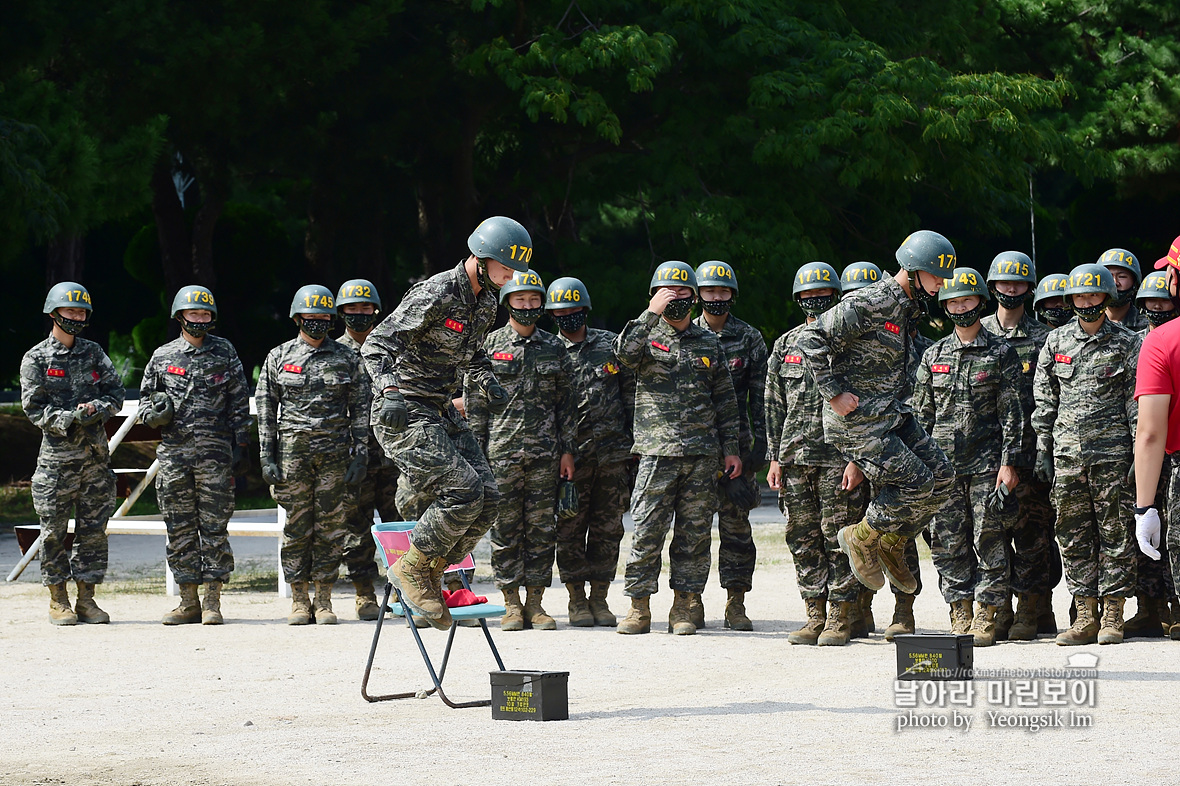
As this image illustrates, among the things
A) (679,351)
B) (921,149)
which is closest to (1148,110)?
(921,149)

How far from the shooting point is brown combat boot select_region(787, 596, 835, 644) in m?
9.68

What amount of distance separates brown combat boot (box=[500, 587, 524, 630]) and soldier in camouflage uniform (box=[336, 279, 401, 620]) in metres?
1.10

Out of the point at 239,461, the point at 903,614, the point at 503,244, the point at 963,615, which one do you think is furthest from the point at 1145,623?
the point at 239,461

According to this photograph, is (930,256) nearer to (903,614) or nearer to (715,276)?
(715,276)

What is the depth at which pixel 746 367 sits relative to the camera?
418 inches

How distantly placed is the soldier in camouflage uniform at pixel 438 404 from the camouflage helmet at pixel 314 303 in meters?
3.48

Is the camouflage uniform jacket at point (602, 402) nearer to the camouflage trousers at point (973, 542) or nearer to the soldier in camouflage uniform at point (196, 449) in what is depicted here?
the camouflage trousers at point (973, 542)

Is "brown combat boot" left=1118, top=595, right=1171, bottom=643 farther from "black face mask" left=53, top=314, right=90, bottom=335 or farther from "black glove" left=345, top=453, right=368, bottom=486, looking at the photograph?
"black face mask" left=53, top=314, right=90, bottom=335

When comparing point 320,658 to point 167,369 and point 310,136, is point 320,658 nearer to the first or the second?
point 167,369

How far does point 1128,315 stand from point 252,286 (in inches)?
764

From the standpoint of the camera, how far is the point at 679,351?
1011 cm

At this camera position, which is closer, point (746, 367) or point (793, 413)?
point (793, 413)

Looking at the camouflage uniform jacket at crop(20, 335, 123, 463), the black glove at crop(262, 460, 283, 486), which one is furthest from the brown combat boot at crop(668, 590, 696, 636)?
the camouflage uniform jacket at crop(20, 335, 123, 463)

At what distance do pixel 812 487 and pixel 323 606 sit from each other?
149 inches
